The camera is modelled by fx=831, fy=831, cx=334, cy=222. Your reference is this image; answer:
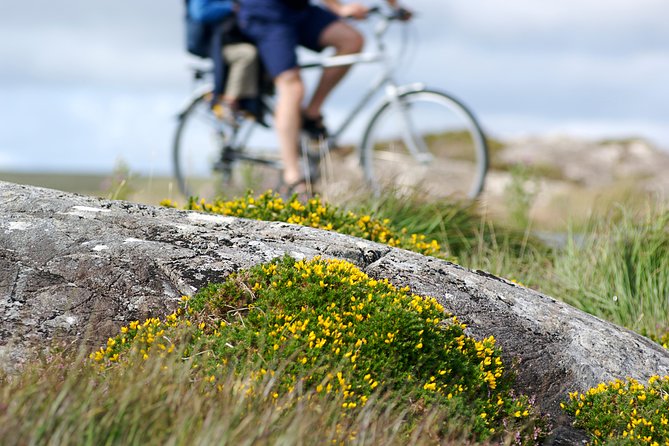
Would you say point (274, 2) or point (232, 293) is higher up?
point (274, 2)

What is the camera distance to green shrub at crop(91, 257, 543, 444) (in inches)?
119

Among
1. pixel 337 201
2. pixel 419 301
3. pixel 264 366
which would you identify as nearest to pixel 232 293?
pixel 264 366

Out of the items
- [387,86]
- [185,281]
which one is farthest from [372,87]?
[185,281]

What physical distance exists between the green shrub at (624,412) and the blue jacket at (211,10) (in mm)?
4457

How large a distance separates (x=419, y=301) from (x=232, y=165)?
15.8ft

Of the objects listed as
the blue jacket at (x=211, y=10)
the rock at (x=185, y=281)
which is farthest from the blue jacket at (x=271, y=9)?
the rock at (x=185, y=281)

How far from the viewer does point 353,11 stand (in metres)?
7.10

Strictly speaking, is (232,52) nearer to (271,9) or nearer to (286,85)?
(271,9)

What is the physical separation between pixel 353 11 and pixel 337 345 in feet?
14.8

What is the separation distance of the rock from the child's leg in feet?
9.91

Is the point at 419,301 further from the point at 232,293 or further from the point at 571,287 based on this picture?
the point at 571,287

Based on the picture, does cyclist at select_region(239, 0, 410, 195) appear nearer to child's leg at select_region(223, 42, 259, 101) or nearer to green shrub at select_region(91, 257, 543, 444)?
child's leg at select_region(223, 42, 259, 101)

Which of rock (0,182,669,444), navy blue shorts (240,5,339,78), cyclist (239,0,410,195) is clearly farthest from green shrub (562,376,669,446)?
navy blue shorts (240,5,339,78)

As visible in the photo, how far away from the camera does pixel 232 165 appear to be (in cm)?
809
